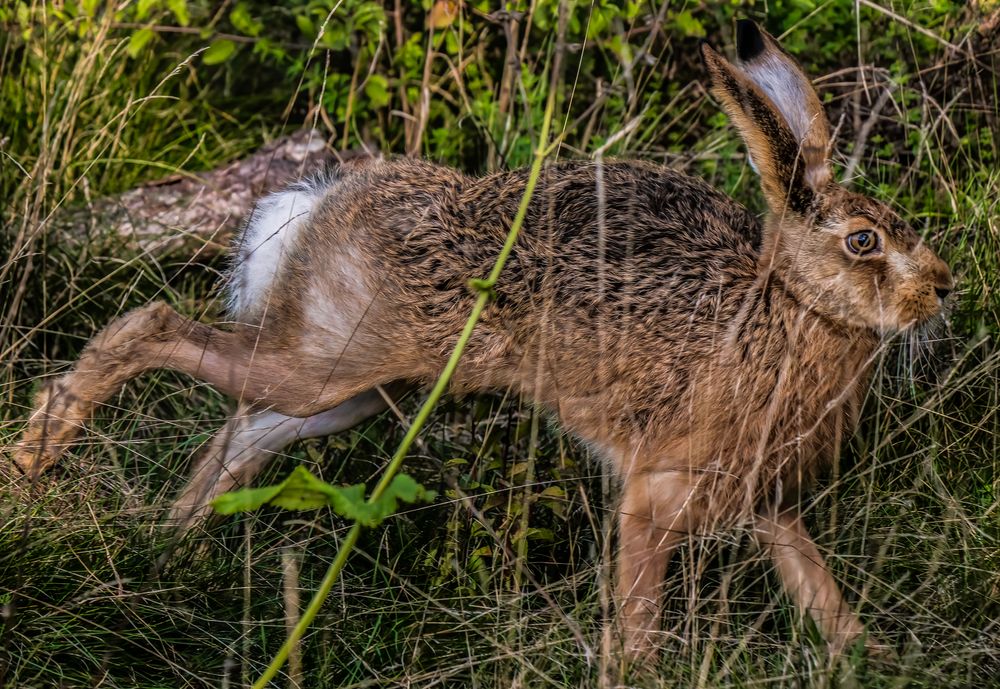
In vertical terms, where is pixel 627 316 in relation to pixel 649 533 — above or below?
above

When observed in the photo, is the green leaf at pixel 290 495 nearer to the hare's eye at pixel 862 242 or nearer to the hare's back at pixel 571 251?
the hare's back at pixel 571 251

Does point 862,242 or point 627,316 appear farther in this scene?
point 627,316

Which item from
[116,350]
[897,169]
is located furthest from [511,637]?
[897,169]

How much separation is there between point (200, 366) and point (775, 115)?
1.87 meters

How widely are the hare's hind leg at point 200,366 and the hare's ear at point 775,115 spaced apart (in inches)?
52.7

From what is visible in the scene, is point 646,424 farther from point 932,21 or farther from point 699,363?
point 932,21

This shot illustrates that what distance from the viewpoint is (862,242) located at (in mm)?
3717

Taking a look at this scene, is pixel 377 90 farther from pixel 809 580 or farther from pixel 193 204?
pixel 809 580

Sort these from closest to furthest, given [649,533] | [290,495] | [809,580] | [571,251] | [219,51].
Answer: [290,495] → [809,580] → [649,533] → [571,251] → [219,51]

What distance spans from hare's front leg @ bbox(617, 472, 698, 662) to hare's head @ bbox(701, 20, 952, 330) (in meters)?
0.71

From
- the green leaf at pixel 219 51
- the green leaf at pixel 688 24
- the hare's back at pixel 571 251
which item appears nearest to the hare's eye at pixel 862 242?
the hare's back at pixel 571 251

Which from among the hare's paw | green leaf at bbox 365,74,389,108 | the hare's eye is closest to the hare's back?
the hare's eye

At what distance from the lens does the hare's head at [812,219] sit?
363 cm

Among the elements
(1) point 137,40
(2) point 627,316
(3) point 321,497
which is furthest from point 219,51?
(3) point 321,497
